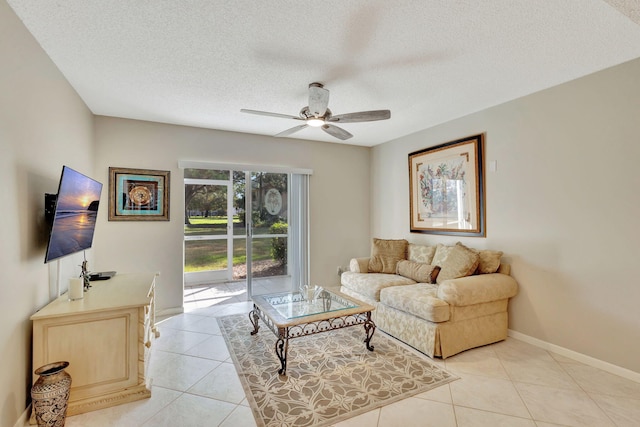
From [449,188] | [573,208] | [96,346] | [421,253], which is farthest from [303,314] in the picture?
[573,208]

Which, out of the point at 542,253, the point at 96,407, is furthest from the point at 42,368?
the point at 542,253

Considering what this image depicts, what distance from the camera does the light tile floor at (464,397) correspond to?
185 cm

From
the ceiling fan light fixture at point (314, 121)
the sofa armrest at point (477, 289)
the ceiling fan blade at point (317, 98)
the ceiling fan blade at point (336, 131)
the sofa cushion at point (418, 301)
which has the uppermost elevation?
the ceiling fan blade at point (317, 98)

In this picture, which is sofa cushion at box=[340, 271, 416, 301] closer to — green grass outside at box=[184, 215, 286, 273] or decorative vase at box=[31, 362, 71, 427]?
green grass outside at box=[184, 215, 286, 273]

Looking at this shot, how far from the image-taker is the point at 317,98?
2654 millimetres

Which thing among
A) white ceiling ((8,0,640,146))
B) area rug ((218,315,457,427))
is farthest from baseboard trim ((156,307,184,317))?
white ceiling ((8,0,640,146))

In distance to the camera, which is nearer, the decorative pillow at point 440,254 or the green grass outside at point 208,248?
the decorative pillow at point 440,254

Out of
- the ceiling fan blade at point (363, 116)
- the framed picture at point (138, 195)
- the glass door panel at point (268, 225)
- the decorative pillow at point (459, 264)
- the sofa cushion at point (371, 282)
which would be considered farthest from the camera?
the glass door panel at point (268, 225)

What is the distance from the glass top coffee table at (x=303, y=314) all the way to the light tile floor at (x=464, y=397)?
0.46m

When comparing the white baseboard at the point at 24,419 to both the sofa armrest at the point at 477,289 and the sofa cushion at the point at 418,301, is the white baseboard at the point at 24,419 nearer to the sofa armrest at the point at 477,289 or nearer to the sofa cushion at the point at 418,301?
the sofa cushion at the point at 418,301

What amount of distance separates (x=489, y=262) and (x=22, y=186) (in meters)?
3.87

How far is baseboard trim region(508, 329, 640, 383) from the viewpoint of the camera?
7.60 ft

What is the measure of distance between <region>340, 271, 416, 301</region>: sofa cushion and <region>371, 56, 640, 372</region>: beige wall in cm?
→ 106

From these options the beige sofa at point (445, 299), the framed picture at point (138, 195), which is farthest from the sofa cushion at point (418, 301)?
the framed picture at point (138, 195)
